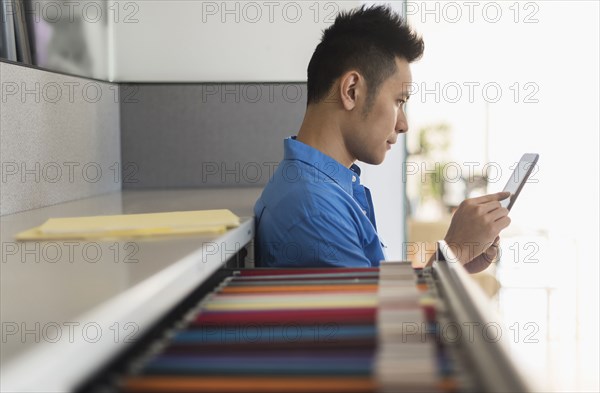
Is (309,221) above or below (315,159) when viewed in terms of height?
below

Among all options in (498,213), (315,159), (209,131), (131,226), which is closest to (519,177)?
(498,213)

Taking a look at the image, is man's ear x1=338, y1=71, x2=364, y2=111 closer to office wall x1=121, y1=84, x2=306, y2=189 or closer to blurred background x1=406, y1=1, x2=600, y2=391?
office wall x1=121, y1=84, x2=306, y2=189

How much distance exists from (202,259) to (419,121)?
275 centimetres

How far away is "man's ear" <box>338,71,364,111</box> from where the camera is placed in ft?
4.65

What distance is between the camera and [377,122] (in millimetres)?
1450

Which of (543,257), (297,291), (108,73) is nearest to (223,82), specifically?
(108,73)

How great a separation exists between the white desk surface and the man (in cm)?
14

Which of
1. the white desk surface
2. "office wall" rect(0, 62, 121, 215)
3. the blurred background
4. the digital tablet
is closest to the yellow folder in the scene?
the white desk surface

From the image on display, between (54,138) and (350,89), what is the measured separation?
783 mm

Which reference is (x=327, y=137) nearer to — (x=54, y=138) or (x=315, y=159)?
(x=315, y=159)

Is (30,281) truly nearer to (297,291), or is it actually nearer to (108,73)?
(297,291)

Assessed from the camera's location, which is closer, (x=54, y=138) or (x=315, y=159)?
(x=315, y=159)

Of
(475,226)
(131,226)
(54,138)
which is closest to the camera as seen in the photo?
(131,226)

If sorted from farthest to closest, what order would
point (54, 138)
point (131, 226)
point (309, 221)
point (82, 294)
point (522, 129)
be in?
point (522, 129) < point (54, 138) < point (309, 221) < point (131, 226) < point (82, 294)
